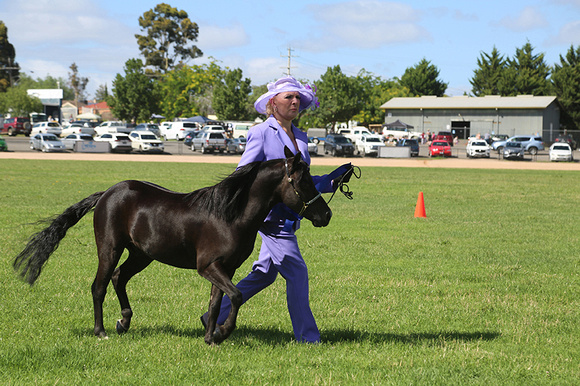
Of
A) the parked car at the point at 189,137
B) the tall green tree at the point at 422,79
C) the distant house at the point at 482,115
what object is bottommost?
the parked car at the point at 189,137

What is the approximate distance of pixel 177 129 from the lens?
74.8 meters

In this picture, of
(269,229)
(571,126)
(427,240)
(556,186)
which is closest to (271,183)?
(269,229)

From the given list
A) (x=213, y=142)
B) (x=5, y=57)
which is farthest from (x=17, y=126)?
(x=5, y=57)

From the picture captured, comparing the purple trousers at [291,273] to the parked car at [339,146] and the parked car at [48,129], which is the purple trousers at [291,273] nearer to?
the parked car at [339,146]

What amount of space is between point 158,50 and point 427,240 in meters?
108

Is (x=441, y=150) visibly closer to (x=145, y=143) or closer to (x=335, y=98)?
(x=145, y=143)

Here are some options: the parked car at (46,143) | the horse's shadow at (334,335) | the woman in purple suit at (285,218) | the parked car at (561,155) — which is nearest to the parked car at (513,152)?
the parked car at (561,155)

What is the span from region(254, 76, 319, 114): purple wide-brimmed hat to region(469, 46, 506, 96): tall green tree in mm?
99542

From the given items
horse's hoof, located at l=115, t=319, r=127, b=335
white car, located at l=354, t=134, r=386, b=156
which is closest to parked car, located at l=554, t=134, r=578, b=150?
white car, located at l=354, t=134, r=386, b=156

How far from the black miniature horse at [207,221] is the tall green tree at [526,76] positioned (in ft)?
316

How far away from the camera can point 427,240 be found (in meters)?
12.0

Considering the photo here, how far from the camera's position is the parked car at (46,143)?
47719 mm

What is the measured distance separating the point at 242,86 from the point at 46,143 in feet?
130

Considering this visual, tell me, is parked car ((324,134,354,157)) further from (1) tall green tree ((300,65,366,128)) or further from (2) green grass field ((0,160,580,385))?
(2) green grass field ((0,160,580,385))
